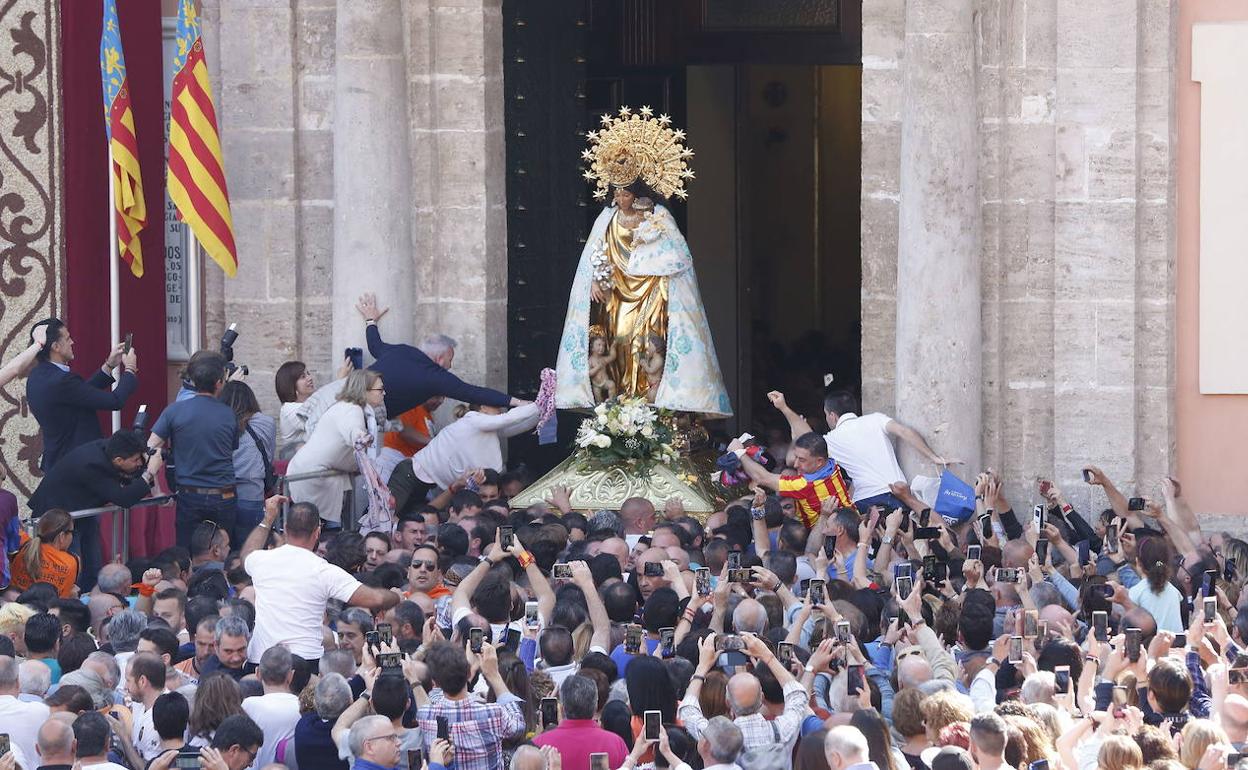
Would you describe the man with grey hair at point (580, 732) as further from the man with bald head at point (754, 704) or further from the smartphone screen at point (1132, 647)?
the smartphone screen at point (1132, 647)

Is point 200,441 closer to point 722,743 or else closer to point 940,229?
point 940,229

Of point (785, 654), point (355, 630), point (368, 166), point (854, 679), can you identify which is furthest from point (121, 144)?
point (854, 679)

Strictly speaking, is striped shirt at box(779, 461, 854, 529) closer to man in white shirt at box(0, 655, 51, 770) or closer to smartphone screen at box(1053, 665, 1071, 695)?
smartphone screen at box(1053, 665, 1071, 695)

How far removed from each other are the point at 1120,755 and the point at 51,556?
6.67 meters

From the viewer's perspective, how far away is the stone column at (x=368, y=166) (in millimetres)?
16562

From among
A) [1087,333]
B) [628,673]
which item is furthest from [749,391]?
[628,673]

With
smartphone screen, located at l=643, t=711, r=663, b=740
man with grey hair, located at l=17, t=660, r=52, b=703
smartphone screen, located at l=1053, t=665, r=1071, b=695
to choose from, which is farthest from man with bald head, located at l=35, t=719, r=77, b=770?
smartphone screen, located at l=1053, t=665, r=1071, b=695

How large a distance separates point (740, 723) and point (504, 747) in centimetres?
87

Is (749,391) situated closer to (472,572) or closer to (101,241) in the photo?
(101,241)

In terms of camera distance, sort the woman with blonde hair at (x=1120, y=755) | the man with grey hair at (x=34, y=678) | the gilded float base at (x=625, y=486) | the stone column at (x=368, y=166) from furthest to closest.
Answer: the stone column at (x=368, y=166) → the gilded float base at (x=625, y=486) → the man with grey hair at (x=34, y=678) → the woman with blonde hair at (x=1120, y=755)

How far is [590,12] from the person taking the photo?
61.0ft

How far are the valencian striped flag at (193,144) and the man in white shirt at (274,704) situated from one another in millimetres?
7073

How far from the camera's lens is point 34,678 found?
10047 mm

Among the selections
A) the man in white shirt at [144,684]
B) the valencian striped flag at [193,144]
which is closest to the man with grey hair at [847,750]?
the man in white shirt at [144,684]
